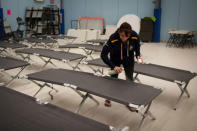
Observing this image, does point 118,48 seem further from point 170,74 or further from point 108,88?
point 170,74

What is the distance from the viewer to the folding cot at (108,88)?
1979mm

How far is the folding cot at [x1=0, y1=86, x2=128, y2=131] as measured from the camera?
151 cm

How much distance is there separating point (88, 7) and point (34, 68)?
7.41 metres

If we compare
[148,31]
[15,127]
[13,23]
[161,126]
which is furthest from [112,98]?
[13,23]

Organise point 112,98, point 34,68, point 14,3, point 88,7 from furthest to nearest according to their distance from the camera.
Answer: point 88,7 < point 14,3 < point 34,68 < point 112,98

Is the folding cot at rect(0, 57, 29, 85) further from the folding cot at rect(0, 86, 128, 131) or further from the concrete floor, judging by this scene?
the folding cot at rect(0, 86, 128, 131)

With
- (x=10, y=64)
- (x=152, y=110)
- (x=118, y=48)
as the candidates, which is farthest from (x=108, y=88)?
(x=10, y=64)

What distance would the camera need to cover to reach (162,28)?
963cm

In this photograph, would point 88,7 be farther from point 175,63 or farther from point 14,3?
point 175,63

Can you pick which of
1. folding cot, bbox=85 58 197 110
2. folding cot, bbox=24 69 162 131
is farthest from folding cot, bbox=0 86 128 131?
folding cot, bbox=85 58 197 110

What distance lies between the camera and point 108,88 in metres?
2.26

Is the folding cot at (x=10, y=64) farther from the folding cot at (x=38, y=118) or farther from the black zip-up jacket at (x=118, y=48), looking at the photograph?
the black zip-up jacket at (x=118, y=48)

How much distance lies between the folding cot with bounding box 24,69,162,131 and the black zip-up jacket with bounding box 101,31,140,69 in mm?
276

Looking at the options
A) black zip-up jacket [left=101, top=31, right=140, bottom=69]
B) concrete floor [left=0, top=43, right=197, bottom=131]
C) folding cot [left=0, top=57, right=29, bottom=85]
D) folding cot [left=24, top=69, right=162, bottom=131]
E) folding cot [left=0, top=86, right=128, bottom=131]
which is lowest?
concrete floor [left=0, top=43, right=197, bottom=131]
